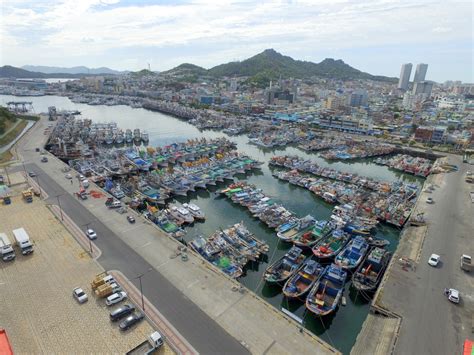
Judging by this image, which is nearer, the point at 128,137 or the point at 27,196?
the point at 27,196

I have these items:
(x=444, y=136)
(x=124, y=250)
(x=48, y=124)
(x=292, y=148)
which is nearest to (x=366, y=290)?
(x=124, y=250)

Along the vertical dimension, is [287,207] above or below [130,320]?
below

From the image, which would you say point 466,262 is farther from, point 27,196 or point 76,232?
point 27,196

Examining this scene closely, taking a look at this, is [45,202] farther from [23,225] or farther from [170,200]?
[170,200]

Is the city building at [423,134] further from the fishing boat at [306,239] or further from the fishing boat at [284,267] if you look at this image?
the fishing boat at [284,267]

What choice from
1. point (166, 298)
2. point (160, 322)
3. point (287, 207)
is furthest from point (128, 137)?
point (160, 322)

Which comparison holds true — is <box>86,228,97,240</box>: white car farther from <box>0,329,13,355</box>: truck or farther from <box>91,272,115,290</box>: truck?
<box>0,329,13,355</box>: truck

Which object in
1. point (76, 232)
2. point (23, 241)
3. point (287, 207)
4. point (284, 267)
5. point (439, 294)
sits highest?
point (23, 241)
